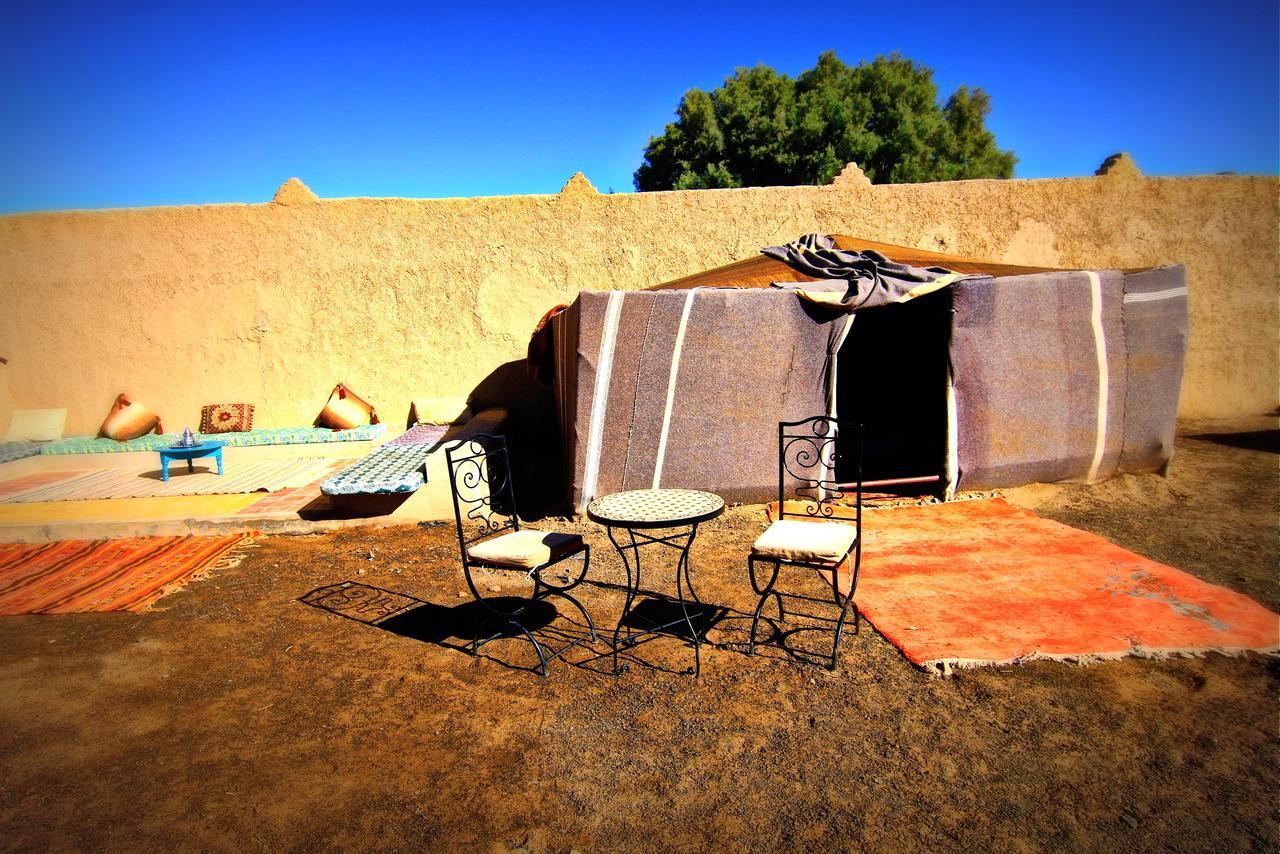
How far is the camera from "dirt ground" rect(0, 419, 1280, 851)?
2.21 m

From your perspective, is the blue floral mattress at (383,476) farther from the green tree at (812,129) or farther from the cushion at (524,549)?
the green tree at (812,129)

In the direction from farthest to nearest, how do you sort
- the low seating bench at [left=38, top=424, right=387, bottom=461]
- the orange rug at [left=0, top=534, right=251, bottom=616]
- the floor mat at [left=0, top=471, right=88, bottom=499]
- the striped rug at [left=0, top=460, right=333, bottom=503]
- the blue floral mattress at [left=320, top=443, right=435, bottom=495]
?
the low seating bench at [left=38, top=424, right=387, bottom=461] → the floor mat at [left=0, top=471, right=88, bottom=499] → the striped rug at [left=0, top=460, right=333, bottom=503] → the blue floral mattress at [left=320, top=443, right=435, bottom=495] → the orange rug at [left=0, top=534, right=251, bottom=616]

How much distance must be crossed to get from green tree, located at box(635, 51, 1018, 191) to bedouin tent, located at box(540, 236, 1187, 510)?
1369 cm

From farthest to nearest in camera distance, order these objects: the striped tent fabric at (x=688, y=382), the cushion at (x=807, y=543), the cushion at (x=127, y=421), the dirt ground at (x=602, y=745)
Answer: the cushion at (x=127, y=421) → the striped tent fabric at (x=688, y=382) → the cushion at (x=807, y=543) → the dirt ground at (x=602, y=745)

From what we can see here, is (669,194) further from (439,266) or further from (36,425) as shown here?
(36,425)

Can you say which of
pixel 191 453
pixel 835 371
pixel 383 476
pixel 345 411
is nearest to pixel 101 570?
pixel 383 476

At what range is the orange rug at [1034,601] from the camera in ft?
10.4

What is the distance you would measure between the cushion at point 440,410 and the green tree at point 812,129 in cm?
1293

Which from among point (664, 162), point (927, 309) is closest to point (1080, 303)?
point (927, 309)

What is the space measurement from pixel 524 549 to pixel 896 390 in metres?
5.84

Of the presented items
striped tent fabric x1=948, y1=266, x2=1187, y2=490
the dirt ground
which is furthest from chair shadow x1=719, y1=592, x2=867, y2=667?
striped tent fabric x1=948, y1=266, x2=1187, y2=490

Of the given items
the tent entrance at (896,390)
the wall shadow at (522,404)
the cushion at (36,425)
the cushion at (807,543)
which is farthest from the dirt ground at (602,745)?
the cushion at (36,425)

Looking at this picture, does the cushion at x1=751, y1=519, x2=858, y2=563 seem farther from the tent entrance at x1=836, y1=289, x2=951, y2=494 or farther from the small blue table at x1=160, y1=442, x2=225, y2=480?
the small blue table at x1=160, y1=442, x2=225, y2=480

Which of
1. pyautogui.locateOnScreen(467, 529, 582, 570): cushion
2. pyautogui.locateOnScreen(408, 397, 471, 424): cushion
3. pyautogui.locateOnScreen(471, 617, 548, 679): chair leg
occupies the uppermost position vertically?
pyautogui.locateOnScreen(408, 397, 471, 424): cushion
